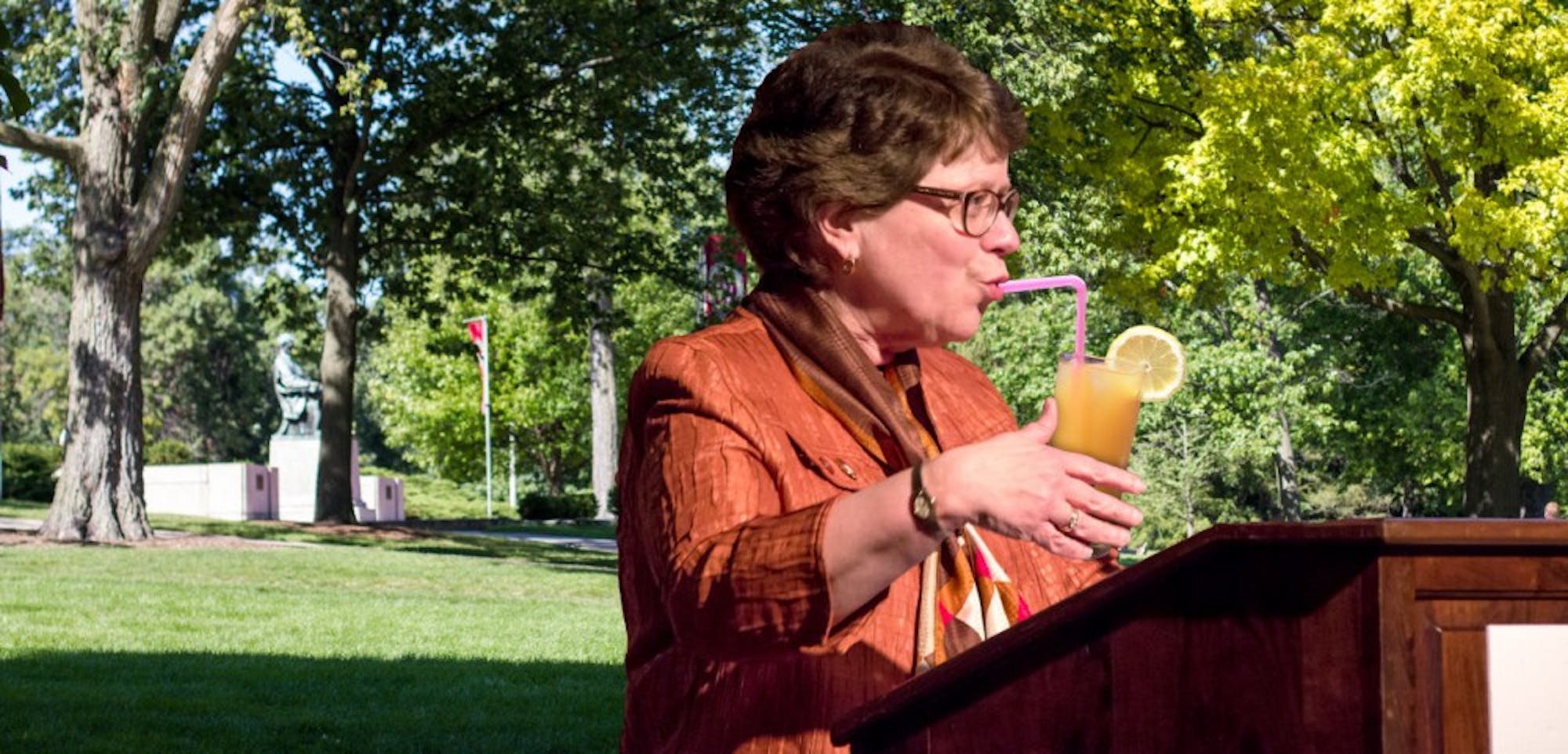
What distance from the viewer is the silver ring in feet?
6.53

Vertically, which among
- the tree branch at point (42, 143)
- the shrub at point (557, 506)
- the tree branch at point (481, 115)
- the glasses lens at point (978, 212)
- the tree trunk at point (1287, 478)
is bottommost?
the shrub at point (557, 506)

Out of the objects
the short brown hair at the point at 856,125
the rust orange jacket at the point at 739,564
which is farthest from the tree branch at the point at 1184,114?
the rust orange jacket at the point at 739,564

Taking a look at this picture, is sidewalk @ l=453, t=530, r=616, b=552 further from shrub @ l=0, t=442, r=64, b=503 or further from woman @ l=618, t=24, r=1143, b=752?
woman @ l=618, t=24, r=1143, b=752

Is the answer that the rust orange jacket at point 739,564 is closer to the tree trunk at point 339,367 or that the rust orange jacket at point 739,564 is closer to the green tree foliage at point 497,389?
the tree trunk at point 339,367

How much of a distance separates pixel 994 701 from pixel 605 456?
4498cm

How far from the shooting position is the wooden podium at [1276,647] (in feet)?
5.22

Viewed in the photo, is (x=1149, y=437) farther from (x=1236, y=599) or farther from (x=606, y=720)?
(x=1236, y=599)

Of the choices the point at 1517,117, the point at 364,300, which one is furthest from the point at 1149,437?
the point at 1517,117

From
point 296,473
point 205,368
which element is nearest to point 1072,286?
point 296,473

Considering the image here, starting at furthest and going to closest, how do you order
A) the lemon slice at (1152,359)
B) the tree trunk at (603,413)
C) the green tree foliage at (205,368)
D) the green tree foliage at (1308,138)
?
the green tree foliage at (205,368)
the tree trunk at (603,413)
the green tree foliage at (1308,138)
the lemon slice at (1152,359)

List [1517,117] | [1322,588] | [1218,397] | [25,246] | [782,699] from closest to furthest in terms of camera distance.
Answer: [1322,588] → [782,699] → [1517,117] → [1218,397] → [25,246]

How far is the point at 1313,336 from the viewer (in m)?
44.1

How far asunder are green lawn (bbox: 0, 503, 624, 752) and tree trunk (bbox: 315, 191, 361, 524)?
7.54 metres

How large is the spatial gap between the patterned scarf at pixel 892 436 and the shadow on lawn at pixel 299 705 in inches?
273
